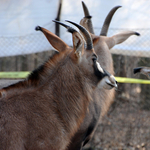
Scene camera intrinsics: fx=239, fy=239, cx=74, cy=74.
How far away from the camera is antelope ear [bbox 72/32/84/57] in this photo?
323 cm

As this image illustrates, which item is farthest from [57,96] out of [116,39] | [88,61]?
[116,39]

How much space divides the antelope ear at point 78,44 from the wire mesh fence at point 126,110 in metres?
3.25

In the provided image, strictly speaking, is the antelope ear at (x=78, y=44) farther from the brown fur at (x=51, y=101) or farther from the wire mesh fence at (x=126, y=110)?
the wire mesh fence at (x=126, y=110)

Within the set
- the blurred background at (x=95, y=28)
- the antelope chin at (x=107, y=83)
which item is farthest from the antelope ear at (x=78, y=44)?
the blurred background at (x=95, y=28)

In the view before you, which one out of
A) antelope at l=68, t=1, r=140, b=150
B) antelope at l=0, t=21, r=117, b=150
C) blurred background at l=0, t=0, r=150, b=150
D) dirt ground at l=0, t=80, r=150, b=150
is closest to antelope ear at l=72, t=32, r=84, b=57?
antelope at l=0, t=21, r=117, b=150

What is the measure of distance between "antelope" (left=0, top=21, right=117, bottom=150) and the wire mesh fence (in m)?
3.24

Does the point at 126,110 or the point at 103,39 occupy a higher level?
the point at 103,39

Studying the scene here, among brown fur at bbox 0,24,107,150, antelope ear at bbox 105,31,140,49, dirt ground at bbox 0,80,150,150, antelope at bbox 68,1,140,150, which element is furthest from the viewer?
dirt ground at bbox 0,80,150,150

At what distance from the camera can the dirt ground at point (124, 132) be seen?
6.70 metres

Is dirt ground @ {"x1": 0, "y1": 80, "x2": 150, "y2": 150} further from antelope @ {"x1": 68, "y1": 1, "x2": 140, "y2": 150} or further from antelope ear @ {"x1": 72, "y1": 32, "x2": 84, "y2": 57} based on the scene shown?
antelope ear @ {"x1": 72, "y1": 32, "x2": 84, "y2": 57}

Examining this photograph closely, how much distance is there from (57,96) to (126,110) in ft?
15.2

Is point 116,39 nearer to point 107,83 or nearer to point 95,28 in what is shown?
point 95,28

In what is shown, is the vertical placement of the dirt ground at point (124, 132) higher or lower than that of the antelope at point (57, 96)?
lower

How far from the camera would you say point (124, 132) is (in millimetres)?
6898
